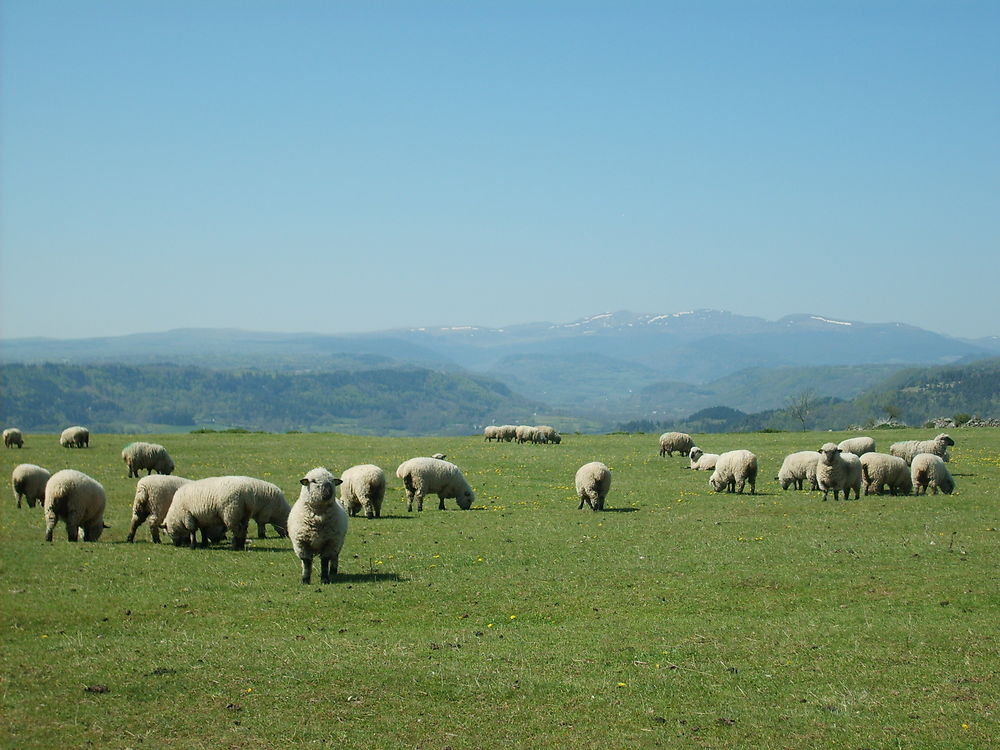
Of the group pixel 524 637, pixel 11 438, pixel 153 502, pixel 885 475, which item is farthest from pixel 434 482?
pixel 11 438

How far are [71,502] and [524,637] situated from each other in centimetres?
1490

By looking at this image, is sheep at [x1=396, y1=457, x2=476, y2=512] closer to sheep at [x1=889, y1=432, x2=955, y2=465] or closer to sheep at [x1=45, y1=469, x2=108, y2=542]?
sheep at [x1=45, y1=469, x2=108, y2=542]

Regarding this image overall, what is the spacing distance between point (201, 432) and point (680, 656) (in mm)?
69368

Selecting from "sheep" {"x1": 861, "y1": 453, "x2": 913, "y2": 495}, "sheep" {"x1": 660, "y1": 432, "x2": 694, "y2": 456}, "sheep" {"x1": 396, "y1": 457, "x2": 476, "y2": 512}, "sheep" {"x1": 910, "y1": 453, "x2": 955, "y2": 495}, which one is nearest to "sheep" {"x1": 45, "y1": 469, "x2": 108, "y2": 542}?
"sheep" {"x1": 396, "y1": 457, "x2": 476, "y2": 512}

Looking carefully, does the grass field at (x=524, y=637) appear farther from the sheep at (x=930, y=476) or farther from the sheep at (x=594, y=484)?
the sheep at (x=930, y=476)

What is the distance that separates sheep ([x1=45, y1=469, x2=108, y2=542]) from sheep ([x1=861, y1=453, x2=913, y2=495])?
25837 mm

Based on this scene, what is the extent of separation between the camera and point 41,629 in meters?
14.6

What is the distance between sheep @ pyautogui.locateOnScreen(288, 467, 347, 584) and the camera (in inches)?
710

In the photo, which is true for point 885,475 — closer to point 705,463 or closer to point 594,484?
point 594,484

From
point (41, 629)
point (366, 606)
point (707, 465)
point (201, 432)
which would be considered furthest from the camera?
point (201, 432)

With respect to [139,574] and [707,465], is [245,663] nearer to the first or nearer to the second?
[139,574]

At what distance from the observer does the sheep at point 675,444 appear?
53.8m

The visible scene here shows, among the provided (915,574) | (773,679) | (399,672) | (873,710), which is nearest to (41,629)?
(399,672)

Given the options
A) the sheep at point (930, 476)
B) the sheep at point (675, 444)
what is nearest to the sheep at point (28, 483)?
the sheep at point (930, 476)
